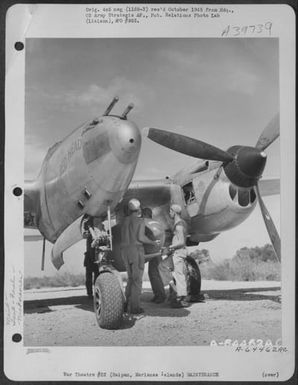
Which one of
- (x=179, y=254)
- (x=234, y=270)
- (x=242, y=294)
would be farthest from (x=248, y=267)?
(x=179, y=254)

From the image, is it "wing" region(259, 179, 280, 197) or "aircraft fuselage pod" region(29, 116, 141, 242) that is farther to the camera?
"wing" region(259, 179, 280, 197)

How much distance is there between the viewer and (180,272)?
3.10m

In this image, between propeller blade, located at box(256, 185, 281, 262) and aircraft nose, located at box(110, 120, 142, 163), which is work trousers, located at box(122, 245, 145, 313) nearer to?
aircraft nose, located at box(110, 120, 142, 163)

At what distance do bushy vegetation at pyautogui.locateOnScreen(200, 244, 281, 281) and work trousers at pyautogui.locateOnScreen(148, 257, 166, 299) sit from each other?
0.31 m

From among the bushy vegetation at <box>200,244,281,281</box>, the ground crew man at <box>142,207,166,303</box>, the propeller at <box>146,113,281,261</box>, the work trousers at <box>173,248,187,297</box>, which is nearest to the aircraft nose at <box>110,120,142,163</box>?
the propeller at <box>146,113,281,261</box>

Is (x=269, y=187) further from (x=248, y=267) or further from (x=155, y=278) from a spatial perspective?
(x=155, y=278)

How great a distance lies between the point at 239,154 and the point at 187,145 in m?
0.35

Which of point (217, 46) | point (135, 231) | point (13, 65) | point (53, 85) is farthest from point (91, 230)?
point (217, 46)

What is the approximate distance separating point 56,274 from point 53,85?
1.20m

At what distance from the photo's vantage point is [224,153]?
3053 millimetres

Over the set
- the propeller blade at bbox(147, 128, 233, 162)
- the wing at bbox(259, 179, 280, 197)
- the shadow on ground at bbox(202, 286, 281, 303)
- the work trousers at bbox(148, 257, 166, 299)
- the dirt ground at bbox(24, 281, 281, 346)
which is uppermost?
the propeller blade at bbox(147, 128, 233, 162)

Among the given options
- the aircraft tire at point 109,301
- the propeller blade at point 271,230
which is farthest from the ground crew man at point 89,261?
the propeller blade at point 271,230

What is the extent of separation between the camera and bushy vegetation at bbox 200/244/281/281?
285 centimetres

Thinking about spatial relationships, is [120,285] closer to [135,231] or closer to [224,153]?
[135,231]
